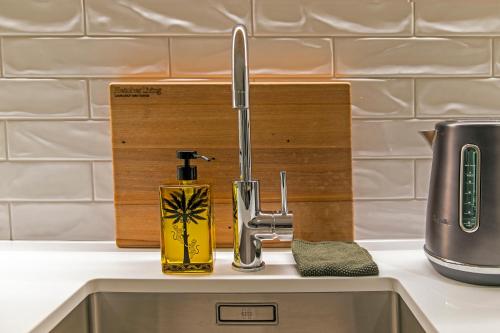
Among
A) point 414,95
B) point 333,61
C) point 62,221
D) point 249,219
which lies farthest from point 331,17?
point 62,221

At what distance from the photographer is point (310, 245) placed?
2.82ft

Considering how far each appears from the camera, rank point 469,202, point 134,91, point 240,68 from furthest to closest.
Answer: point 134,91
point 240,68
point 469,202

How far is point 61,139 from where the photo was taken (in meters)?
0.95

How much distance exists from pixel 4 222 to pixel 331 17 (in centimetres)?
75

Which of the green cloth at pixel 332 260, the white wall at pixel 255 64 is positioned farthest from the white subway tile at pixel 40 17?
the green cloth at pixel 332 260

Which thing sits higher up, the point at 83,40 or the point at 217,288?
the point at 83,40

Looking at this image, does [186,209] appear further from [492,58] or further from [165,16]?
[492,58]

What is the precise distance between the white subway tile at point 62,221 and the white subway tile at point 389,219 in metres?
0.49

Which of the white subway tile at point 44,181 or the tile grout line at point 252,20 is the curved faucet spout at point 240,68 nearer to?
the tile grout line at point 252,20

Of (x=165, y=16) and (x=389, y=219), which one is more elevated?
(x=165, y=16)

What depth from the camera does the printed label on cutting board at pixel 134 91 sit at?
35.3 inches

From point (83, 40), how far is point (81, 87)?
9 cm

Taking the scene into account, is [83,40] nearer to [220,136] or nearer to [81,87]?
[81,87]

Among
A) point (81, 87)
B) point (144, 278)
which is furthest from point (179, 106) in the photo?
point (144, 278)
